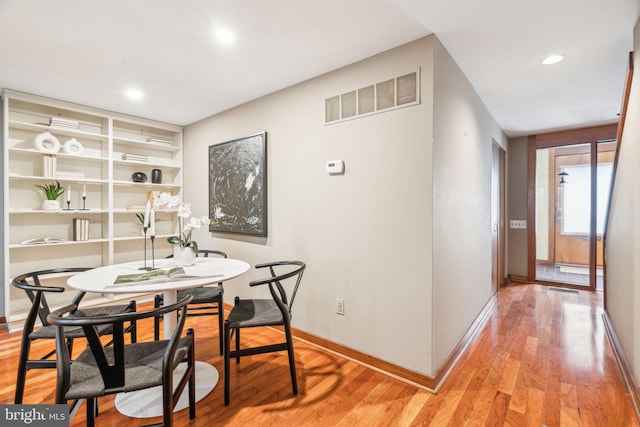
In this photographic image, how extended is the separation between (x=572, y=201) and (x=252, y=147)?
15.8ft

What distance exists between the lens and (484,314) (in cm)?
341

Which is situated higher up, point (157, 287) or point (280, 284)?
point (157, 287)

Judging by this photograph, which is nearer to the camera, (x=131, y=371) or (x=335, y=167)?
(x=131, y=371)

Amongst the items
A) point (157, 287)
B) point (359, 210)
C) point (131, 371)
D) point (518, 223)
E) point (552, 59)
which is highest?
point (552, 59)

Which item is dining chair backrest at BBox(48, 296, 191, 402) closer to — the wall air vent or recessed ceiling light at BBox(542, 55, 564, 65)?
the wall air vent

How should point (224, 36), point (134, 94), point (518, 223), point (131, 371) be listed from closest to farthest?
point (131, 371) → point (224, 36) → point (134, 94) → point (518, 223)

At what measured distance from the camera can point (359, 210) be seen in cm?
239

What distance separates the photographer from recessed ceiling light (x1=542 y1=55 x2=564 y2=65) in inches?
91.8

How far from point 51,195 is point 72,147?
581 millimetres

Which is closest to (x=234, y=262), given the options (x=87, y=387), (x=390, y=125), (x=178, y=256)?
(x=178, y=256)

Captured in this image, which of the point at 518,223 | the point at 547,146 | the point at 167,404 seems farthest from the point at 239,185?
the point at 547,146

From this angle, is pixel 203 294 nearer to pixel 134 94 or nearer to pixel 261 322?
pixel 261 322

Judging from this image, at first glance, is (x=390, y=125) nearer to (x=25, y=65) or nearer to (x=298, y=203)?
(x=298, y=203)

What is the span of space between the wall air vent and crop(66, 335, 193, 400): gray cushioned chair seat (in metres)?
1.96
